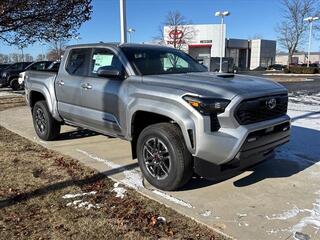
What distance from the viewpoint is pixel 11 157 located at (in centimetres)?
650

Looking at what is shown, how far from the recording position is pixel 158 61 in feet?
19.3

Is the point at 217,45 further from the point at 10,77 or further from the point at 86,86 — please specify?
the point at 86,86

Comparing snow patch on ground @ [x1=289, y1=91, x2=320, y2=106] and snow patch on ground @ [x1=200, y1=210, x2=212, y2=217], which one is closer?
snow patch on ground @ [x1=200, y1=210, x2=212, y2=217]

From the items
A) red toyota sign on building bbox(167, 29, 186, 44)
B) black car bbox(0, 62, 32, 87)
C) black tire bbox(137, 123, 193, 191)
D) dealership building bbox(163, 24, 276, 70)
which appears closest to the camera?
black tire bbox(137, 123, 193, 191)

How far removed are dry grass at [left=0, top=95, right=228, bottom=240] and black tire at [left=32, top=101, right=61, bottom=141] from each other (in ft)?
5.10

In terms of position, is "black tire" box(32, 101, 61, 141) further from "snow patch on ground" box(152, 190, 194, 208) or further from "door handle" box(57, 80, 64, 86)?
"snow patch on ground" box(152, 190, 194, 208)

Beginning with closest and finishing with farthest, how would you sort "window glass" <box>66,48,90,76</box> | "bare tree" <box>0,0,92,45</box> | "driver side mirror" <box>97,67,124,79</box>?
"driver side mirror" <box>97,67,124,79</box> < "window glass" <box>66,48,90,76</box> < "bare tree" <box>0,0,92,45</box>

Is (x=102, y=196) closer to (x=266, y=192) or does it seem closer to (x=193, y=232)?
(x=193, y=232)

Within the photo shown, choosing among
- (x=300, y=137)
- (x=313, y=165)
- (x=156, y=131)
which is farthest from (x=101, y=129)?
(x=300, y=137)

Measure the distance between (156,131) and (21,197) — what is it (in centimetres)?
181

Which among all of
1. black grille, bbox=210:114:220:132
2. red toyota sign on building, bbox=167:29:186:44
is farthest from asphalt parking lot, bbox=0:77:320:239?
red toyota sign on building, bbox=167:29:186:44

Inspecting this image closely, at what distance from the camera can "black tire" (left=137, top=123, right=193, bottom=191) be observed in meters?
4.60

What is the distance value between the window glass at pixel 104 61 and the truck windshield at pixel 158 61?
0.18m

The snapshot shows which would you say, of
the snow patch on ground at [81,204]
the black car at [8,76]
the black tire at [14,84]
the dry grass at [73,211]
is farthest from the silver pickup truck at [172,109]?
the black car at [8,76]
